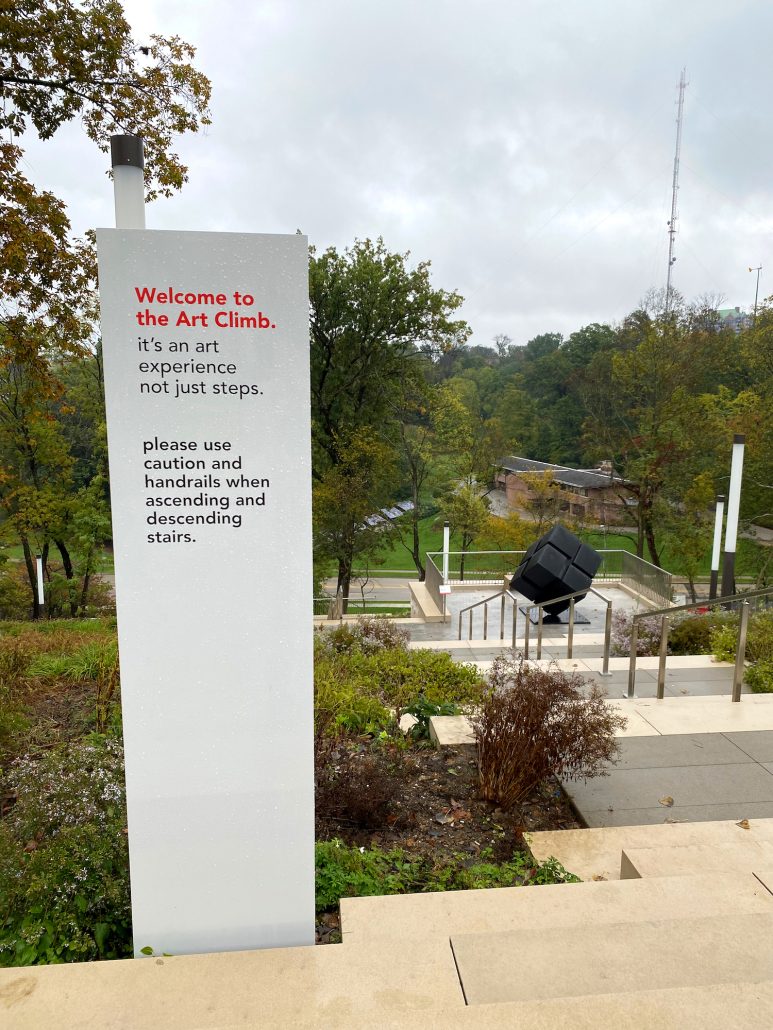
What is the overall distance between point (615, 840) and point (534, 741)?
67 cm

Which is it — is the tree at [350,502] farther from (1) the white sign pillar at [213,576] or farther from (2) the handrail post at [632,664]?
(1) the white sign pillar at [213,576]

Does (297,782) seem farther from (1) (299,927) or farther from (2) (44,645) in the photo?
(2) (44,645)

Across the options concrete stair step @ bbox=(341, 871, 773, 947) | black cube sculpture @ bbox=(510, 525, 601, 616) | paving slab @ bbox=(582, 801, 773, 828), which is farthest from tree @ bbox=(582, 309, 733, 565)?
concrete stair step @ bbox=(341, 871, 773, 947)

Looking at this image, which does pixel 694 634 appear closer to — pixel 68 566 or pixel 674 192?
pixel 68 566

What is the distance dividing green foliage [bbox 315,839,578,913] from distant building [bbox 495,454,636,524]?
26400 mm

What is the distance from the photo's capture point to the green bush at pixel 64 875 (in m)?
2.70

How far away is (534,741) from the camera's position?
13.7 feet

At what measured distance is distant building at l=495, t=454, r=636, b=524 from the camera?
32.2m

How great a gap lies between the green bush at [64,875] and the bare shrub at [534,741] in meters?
2.05

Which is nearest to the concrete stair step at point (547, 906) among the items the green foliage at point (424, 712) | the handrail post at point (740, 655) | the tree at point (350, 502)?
the green foliage at point (424, 712)

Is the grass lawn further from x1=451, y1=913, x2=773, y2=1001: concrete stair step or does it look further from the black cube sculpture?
x1=451, y1=913, x2=773, y2=1001: concrete stair step

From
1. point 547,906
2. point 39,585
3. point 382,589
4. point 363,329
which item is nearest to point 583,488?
point 382,589

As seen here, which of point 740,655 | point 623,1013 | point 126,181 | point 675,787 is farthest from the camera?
point 740,655

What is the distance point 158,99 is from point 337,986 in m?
10.7
